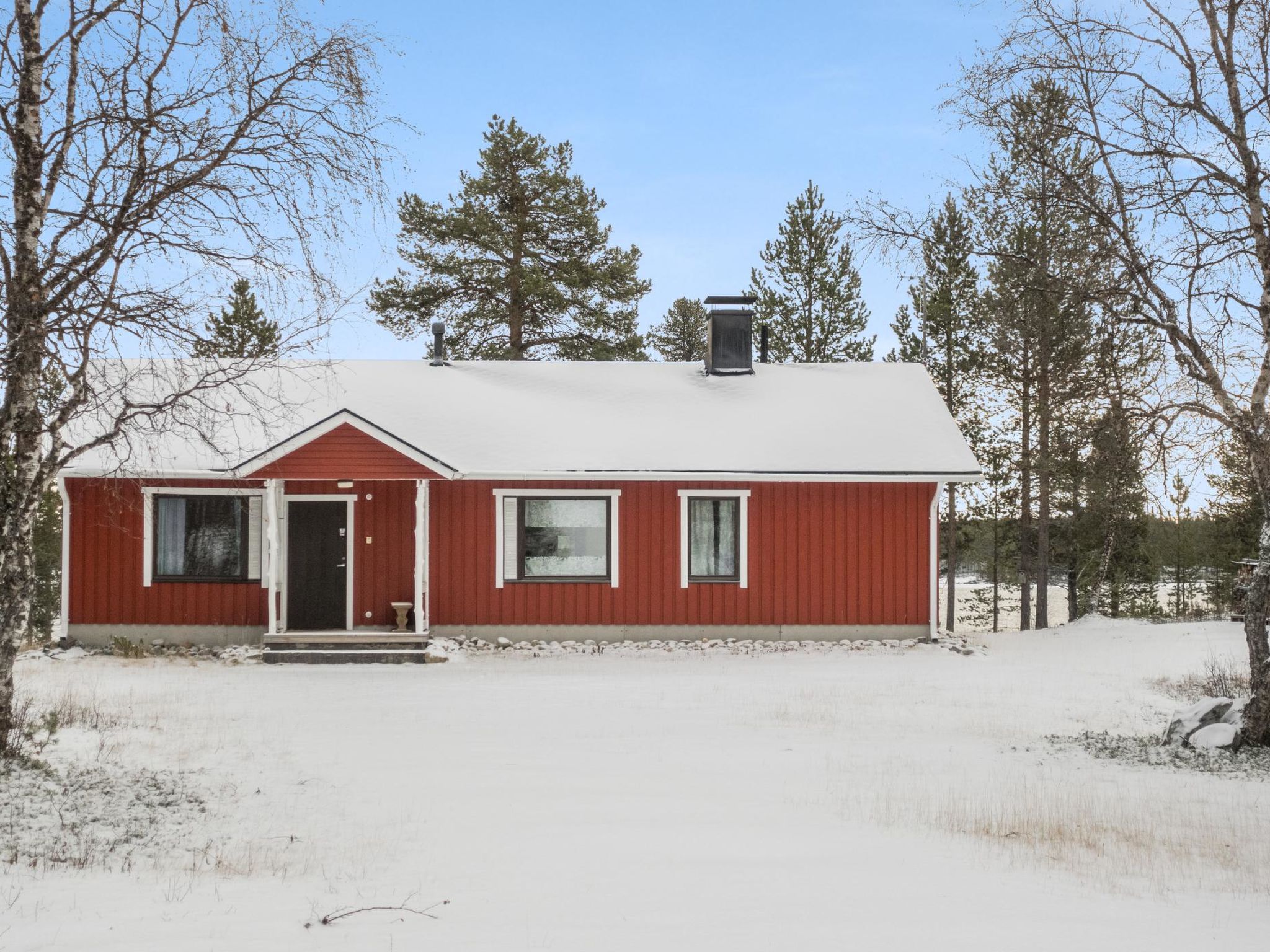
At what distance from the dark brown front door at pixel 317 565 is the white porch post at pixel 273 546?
1.58 ft

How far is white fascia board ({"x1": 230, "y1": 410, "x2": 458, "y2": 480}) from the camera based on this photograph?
16.1m

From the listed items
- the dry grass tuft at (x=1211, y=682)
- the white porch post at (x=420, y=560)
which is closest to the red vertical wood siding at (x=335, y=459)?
the white porch post at (x=420, y=560)

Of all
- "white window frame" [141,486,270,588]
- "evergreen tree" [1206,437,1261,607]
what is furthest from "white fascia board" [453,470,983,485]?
"evergreen tree" [1206,437,1261,607]

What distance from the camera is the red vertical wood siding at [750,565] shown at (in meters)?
17.8

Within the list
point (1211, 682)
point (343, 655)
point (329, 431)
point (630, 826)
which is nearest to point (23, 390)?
point (630, 826)

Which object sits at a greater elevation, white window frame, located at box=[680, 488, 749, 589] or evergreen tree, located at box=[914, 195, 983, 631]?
evergreen tree, located at box=[914, 195, 983, 631]

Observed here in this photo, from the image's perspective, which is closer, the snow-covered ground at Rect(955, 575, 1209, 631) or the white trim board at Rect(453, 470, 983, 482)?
the white trim board at Rect(453, 470, 983, 482)

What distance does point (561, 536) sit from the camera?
1809cm

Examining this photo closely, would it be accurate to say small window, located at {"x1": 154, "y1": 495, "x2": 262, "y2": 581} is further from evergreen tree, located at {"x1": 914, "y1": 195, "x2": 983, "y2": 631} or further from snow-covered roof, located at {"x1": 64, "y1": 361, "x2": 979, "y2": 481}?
evergreen tree, located at {"x1": 914, "y1": 195, "x2": 983, "y2": 631}

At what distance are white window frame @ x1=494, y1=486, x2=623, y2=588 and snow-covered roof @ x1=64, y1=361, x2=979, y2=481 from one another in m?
0.48

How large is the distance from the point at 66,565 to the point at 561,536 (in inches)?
315

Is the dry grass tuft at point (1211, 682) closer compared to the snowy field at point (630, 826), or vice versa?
the snowy field at point (630, 826)

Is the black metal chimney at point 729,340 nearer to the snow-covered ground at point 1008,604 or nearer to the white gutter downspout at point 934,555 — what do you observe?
the white gutter downspout at point 934,555

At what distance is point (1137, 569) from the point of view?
3225 cm
